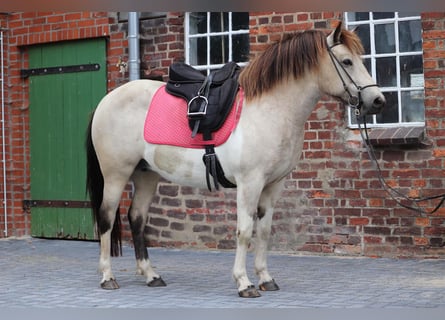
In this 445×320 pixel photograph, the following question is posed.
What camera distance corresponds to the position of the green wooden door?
28.1 ft

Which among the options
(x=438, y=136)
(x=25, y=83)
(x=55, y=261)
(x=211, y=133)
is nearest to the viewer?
(x=211, y=133)

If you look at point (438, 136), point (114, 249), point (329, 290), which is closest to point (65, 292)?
point (114, 249)

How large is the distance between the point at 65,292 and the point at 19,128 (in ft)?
15.1

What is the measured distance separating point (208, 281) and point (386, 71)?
9.66ft

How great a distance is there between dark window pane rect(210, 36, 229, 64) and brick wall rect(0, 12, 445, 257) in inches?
14.8

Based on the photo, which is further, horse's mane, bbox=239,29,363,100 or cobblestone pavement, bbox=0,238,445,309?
horse's mane, bbox=239,29,363,100

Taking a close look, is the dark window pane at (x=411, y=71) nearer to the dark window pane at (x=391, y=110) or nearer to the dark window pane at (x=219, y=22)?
Answer: the dark window pane at (x=391, y=110)

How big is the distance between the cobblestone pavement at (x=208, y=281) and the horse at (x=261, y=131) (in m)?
0.27

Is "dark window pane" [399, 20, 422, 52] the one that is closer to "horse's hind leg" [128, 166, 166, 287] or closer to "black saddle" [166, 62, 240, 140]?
"black saddle" [166, 62, 240, 140]

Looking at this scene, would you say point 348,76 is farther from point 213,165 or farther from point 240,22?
point 240,22

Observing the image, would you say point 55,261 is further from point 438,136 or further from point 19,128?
point 438,136

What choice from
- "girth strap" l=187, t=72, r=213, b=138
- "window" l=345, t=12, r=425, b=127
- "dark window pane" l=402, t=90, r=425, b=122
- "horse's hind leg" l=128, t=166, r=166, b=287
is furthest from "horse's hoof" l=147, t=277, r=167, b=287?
"dark window pane" l=402, t=90, r=425, b=122

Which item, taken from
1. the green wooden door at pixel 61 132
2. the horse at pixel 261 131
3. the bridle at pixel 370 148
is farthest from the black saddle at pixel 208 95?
the green wooden door at pixel 61 132

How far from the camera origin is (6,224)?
30.1 ft
